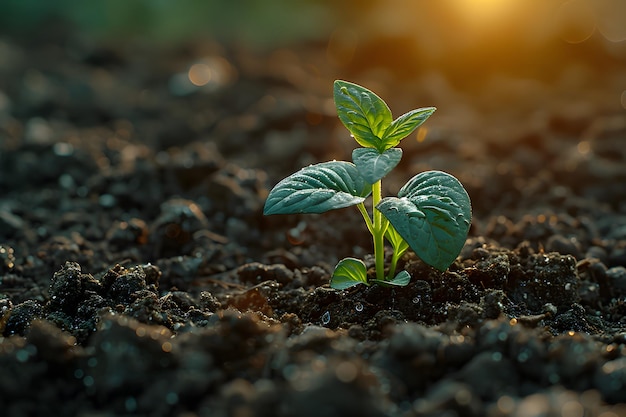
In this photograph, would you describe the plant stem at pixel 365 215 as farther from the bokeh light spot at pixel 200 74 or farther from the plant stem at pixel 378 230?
the bokeh light spot at pixel 200 74

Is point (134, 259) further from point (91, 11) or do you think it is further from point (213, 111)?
point (91, 11)

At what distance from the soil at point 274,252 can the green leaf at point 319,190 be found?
0.38 m

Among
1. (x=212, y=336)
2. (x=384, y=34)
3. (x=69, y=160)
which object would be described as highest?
(x=384, y=34)

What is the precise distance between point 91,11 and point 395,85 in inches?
161

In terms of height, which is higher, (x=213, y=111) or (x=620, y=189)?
(x=213, y=111)

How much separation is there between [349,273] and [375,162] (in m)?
0.47

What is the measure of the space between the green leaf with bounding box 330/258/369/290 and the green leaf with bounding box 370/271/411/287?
51 mm

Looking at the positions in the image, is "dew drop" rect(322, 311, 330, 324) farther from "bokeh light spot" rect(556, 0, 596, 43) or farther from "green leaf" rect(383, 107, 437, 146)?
"bokeh light spot" rect(556, 0, 596, 43)

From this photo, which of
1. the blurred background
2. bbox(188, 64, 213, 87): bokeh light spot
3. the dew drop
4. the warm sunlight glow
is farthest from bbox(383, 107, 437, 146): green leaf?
the warm sunlight glow

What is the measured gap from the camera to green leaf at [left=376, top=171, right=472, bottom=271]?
2.09 m

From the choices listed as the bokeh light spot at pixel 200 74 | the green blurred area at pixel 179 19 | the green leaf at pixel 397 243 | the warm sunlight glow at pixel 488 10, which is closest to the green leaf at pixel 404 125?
the green leaf at pixel 397 243

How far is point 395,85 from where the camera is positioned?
18.4 ft

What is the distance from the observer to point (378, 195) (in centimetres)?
239

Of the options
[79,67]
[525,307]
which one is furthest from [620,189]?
[79,67]
